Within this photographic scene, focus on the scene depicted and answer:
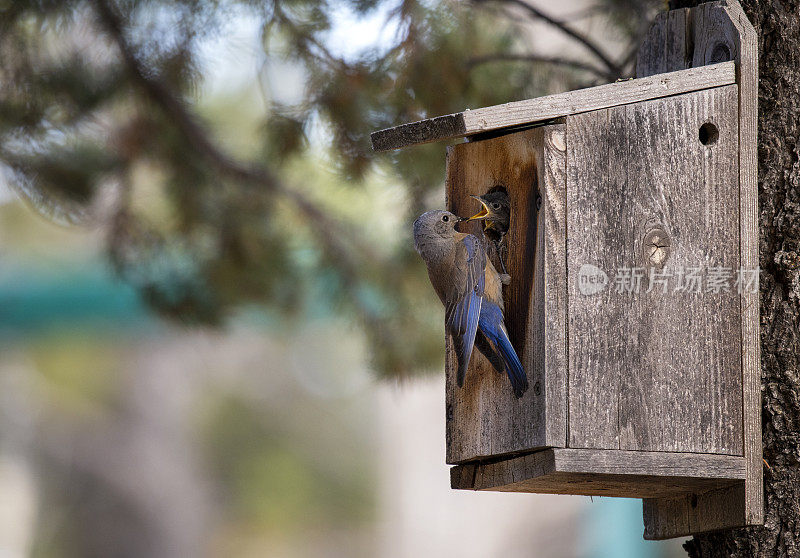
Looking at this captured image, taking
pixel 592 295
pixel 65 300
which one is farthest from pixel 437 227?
pixel 65 300

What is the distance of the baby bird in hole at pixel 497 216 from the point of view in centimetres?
230

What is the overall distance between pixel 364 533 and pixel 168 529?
262cm

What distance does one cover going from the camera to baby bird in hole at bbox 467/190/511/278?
2.30 metres

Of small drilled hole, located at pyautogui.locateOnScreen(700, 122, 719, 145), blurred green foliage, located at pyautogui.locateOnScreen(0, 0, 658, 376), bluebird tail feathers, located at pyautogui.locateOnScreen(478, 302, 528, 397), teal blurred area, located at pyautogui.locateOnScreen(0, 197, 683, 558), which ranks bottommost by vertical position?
teal blurred area, located at pyautogui.locateOnScreen(0, 197, 683, 558)

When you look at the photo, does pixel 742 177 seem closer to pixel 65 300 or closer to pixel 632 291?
pixel 632 291

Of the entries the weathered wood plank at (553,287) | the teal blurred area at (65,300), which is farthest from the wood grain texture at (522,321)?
the teal blurred area at (65,300)

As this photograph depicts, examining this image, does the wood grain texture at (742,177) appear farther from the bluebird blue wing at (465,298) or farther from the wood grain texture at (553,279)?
the bluebird blue wing at (465,298)

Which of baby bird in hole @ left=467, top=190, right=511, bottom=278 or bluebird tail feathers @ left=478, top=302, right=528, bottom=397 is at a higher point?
baby bird in hole @ left=467, top=190, right=511, bottom=278

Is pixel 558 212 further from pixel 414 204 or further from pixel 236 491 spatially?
pixel 236 491

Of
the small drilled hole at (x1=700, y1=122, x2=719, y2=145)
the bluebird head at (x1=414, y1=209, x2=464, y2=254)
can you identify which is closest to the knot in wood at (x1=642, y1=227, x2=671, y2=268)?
the small drilled hole at (x1=700, y1=122, x2=719, y2=145)

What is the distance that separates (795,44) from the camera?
94.9 inches

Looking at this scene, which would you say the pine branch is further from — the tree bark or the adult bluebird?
the adult bluebird

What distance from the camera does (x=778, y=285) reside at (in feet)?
7.57

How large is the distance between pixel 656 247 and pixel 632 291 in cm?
12
